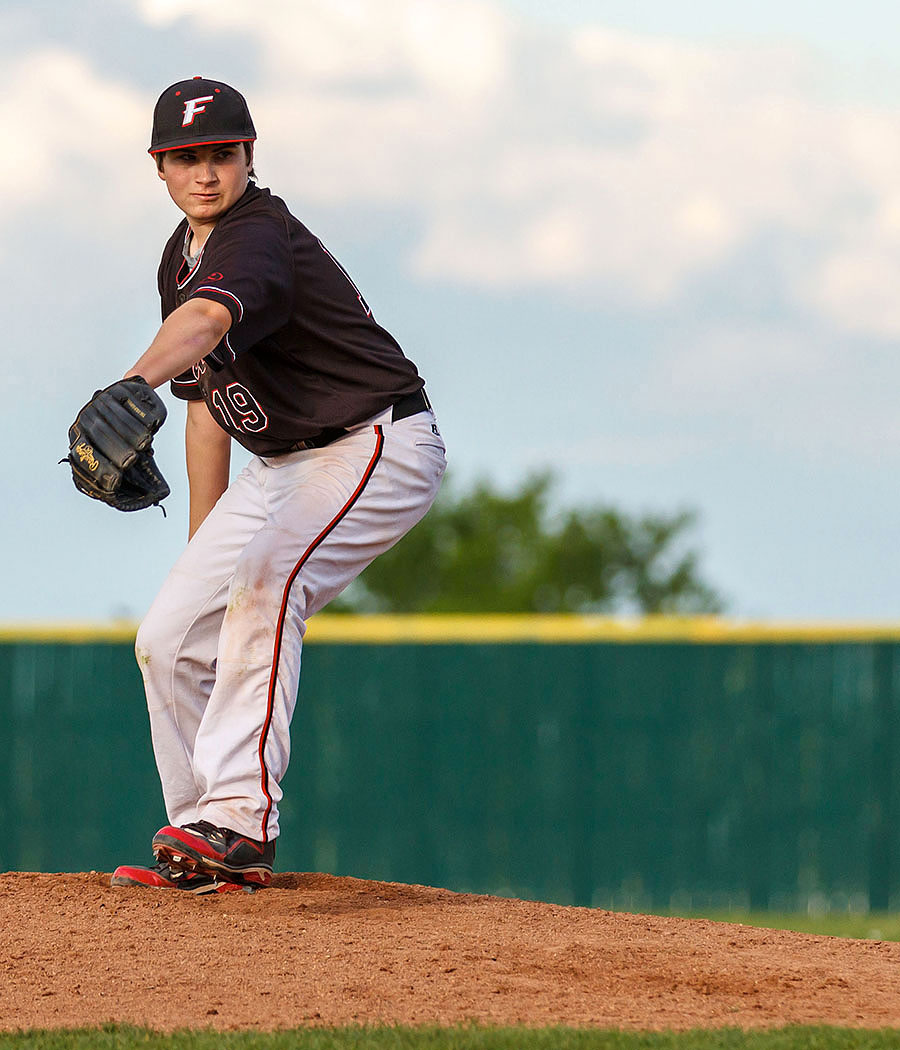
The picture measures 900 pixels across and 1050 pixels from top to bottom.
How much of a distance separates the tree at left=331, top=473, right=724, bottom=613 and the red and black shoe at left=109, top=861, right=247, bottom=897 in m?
31.9

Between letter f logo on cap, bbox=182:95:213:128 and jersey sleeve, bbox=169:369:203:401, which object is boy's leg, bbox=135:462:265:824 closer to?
jersey sleeve, bbox=169:369:203:401

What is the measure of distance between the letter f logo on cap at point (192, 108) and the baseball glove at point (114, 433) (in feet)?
3.22

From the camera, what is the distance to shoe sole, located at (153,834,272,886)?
14.0 feet

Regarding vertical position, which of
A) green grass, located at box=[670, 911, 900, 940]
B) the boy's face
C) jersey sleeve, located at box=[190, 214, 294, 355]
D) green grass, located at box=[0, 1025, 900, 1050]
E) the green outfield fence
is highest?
the boy's face

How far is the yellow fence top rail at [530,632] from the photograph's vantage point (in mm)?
10281

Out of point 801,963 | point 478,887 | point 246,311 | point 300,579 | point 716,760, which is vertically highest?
point 246,311

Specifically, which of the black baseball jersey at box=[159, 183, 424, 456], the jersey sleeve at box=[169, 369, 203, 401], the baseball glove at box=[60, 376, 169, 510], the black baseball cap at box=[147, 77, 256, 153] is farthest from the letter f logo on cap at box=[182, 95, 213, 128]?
the baseball glove at box=[60, 376, 169, 510]

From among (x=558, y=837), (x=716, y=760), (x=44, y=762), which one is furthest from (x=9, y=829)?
(x=716, y=760)

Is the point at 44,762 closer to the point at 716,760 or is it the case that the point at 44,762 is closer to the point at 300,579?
the point at 716,760

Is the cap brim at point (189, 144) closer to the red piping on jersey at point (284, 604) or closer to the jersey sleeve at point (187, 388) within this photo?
the jersey sleeve at point (187, 388)

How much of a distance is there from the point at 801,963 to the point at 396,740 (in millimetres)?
6389

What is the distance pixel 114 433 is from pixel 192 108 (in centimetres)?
118

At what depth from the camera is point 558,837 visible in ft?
33.5

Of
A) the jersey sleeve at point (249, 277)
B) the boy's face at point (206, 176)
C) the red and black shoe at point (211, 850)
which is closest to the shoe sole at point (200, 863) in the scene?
the red and black shoe at point (211, 850)
